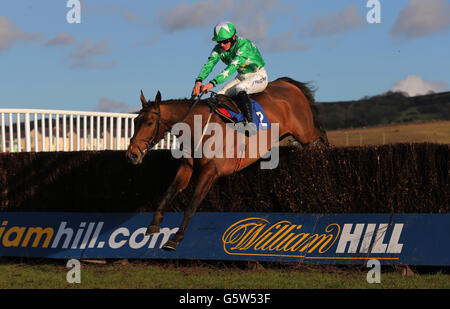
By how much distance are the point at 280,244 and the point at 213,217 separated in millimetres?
1114

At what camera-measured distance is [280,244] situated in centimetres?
788

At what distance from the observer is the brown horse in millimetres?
6590

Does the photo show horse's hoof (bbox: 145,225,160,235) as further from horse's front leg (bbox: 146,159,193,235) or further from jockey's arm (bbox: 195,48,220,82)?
jockey's arm (bbox: 195,48,220,82)

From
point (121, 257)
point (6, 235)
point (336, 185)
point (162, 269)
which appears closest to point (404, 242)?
point (336, 185)

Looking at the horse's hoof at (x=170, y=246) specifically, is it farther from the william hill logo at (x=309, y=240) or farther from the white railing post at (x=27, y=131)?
the white railing post at (x=27, y=131)

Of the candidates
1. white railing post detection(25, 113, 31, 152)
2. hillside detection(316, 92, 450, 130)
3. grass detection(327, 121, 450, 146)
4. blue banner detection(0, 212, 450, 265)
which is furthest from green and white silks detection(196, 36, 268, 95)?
hillside detection(316, 92, 450, 130)

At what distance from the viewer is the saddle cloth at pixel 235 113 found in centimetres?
751

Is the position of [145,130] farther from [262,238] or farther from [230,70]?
[262,238]

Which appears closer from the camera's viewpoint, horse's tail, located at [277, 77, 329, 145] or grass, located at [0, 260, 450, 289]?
grass, located at [0, 260, 450, 289]

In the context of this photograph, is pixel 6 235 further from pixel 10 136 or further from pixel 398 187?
pixel 398 187

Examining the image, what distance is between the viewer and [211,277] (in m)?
7.51

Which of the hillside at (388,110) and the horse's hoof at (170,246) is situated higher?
the hillside at (388,110)

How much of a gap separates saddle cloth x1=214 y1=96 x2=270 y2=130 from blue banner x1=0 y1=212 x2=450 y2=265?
4.55ft

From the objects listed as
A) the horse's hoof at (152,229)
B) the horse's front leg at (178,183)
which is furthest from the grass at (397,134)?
the horse's hoof at (152,229)
